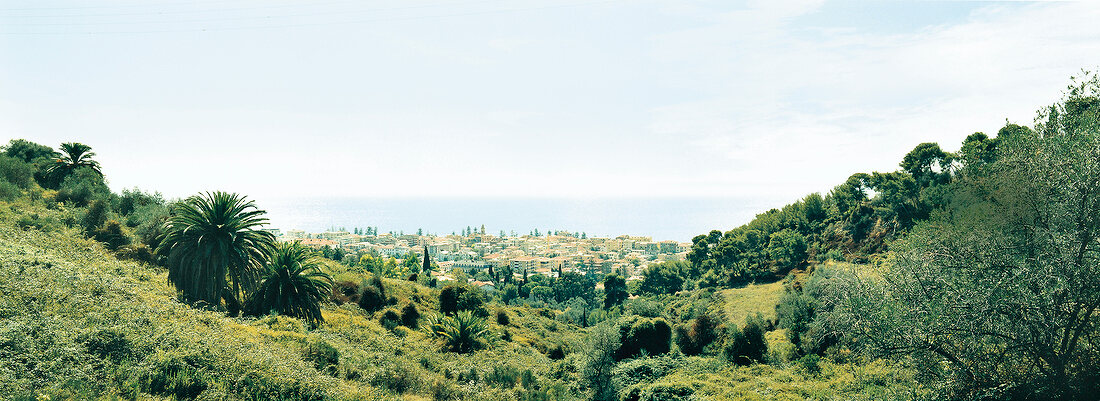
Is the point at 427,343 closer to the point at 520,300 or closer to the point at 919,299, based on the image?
the point at 919,299

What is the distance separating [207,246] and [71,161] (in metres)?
27.8

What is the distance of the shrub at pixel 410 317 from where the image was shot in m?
28.0

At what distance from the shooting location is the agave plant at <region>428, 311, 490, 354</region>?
23906 millimetres

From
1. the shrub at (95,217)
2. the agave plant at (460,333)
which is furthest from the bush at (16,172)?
the agave plant at (460,333)

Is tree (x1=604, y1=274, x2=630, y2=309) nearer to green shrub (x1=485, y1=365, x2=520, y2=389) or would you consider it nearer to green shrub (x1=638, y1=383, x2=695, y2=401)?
green shrub (x1=485, y1=365, x2=520, y2=389)

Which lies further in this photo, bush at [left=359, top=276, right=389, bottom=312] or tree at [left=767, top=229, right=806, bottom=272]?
tree at [left=767, top=229, right=806, bottom=272]

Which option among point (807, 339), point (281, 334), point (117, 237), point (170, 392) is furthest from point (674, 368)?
point (117, 237)

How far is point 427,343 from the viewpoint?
23578 mm

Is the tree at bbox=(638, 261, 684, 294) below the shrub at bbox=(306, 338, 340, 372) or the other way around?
below

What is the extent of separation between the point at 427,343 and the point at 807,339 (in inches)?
729

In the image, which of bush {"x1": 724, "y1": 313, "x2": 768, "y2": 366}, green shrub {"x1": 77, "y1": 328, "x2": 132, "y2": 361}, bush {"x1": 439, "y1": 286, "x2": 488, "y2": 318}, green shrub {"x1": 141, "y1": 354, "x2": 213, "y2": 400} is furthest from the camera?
bush {"x1": 439, "y1": 286, "x2": 488, "y2": 318}

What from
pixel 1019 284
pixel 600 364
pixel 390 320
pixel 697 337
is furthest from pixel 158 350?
pixel 697 337

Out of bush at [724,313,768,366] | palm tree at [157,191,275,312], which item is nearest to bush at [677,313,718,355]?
bush at [724,313,768,366]

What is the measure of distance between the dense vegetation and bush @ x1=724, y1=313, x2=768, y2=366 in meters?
0.09
